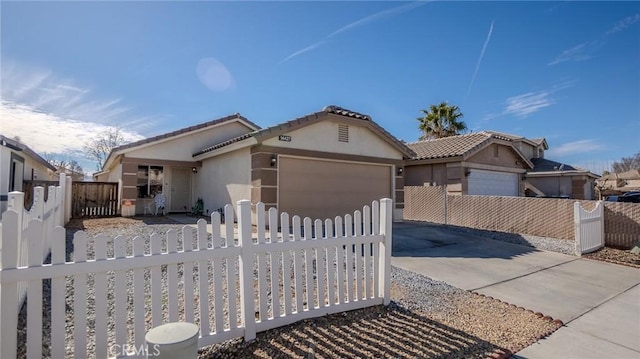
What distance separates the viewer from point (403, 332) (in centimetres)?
361

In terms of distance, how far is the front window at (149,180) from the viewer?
1509 cm

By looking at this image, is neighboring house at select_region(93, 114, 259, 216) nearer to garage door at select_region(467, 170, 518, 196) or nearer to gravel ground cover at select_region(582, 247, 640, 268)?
garage door at select_region(467, 170, 518, 196)

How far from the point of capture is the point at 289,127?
1091 centimetres

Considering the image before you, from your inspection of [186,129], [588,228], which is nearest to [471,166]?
[588,228]

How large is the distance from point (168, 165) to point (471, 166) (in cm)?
1491

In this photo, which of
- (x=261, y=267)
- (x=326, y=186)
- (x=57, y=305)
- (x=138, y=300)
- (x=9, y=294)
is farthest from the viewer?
(x=326, y=186)

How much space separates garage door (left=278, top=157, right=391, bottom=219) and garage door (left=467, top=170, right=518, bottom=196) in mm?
5779

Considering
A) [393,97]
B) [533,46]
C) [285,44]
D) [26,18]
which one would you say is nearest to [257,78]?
[285,44]

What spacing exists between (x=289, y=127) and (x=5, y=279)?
9.12m

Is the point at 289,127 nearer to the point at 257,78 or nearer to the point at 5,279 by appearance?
the point at 257,78

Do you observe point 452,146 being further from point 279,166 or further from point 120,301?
point 120,301

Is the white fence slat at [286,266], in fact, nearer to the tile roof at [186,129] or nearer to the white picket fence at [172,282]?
the white picket fence at [172,282]

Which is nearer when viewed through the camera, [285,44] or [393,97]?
[285,44]

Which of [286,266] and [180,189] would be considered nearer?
[286,266]
